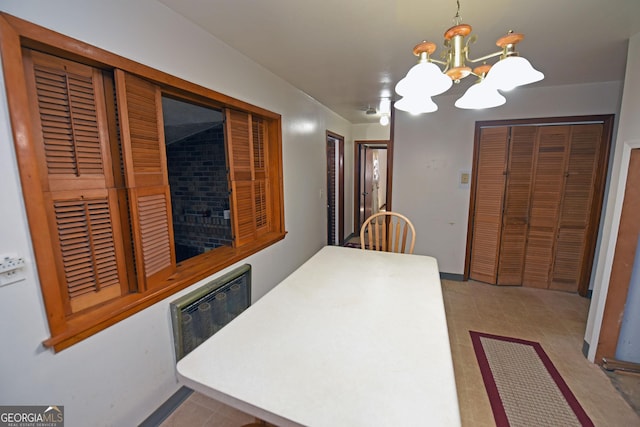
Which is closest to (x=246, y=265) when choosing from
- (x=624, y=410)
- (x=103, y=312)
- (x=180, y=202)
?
(x=103, y=312)

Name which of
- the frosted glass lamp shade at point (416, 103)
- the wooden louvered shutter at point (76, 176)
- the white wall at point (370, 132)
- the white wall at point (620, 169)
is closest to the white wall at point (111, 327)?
the wooden louvered shutter at point (76, 176)

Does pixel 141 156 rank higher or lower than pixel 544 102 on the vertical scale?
lower

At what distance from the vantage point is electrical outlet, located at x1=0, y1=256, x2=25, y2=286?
974mm

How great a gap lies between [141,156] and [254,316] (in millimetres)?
1061

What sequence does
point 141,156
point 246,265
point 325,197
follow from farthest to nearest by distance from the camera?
point 325,197 < point 246,265 < point 141,156

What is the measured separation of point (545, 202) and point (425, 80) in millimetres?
3075

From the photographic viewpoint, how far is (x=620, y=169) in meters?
1.85

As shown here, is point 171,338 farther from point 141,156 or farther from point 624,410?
point 624,410

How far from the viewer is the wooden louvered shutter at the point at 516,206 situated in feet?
10.1

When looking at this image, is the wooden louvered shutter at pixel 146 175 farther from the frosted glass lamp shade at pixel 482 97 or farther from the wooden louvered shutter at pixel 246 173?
the frosted glass lamp shade at pixel 482 97

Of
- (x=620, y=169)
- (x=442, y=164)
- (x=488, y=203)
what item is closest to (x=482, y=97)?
(x=620, y=169)

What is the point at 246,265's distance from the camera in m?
2.32

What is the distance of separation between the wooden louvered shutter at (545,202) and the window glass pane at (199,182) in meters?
3.49

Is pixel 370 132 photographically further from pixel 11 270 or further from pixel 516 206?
pixel 11 270
